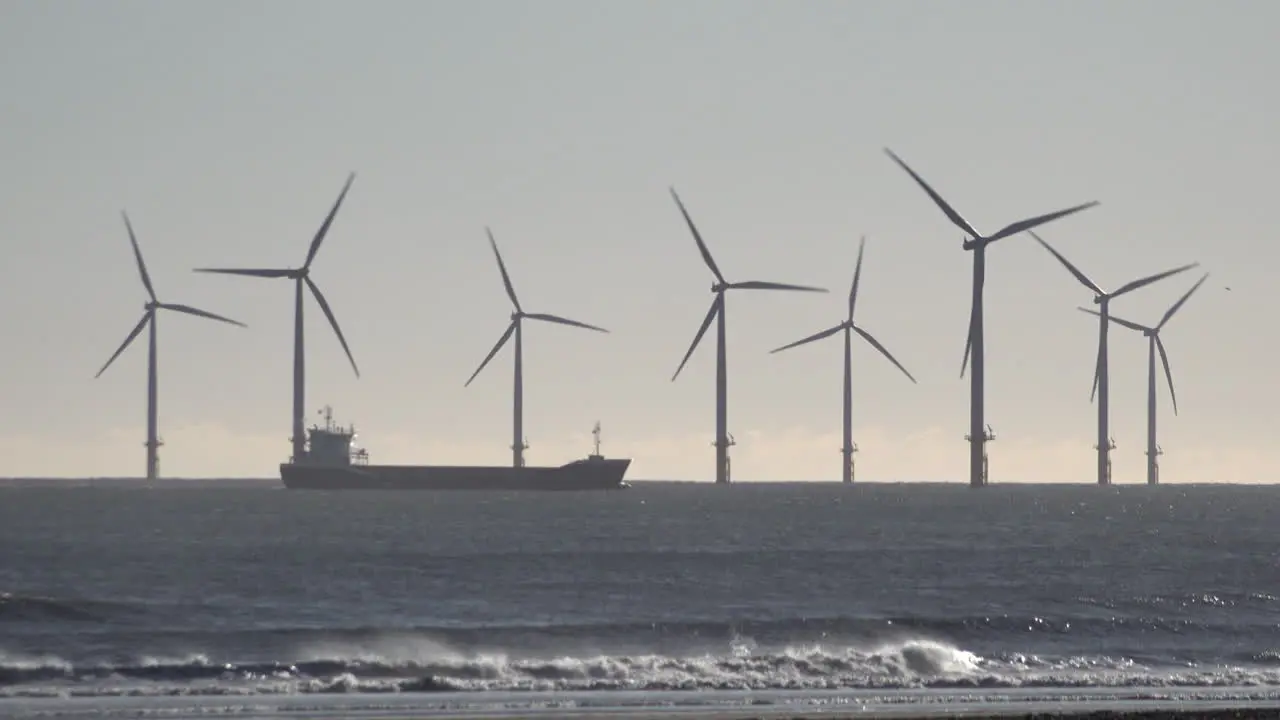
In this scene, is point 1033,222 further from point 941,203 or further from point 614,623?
point 614,623

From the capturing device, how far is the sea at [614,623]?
180 feet

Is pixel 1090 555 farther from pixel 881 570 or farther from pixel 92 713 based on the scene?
pixel 92 713

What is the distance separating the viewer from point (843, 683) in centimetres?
5738

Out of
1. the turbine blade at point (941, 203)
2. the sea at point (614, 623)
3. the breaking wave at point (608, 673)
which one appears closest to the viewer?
the sea at point (614, 623)

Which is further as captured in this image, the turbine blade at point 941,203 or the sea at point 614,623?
the turbine blade at point 941,203

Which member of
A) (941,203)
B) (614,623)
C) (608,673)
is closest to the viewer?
(608,673)

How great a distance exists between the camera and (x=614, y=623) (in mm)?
75812

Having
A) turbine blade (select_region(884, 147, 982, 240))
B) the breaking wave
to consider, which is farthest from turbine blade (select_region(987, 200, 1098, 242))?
the breaking wave

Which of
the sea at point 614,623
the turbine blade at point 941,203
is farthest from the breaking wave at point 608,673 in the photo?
the turbine blade at point 941,203

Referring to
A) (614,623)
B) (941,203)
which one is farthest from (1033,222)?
(614,623)

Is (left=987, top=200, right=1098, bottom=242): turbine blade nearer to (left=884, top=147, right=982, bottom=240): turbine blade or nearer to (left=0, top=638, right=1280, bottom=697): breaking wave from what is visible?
(left=884, top=147, right=982, bottom=240): turbine blade

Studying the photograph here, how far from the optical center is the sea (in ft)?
180

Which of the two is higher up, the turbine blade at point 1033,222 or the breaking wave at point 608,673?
the turbine blade at point 1033,222

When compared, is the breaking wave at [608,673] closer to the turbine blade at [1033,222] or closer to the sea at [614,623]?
the sea at [614,623]
